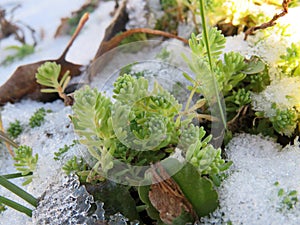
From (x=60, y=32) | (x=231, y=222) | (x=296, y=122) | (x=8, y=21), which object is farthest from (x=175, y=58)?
(x=8, y=21)

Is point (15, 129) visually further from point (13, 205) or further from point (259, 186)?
A: point (259, 186)

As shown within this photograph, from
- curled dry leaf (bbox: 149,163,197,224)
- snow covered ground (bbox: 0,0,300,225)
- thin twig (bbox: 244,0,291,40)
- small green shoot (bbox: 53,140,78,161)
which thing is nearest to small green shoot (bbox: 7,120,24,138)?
snow covered ground (bbox: 0,0,300,225)

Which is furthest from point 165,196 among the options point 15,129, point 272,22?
point 15,129

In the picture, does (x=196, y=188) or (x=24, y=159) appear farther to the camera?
(x=24, y=159)

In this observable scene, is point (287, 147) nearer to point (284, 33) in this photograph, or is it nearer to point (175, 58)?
point (284, 33)

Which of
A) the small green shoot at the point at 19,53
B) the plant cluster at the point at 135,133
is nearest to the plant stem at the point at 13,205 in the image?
the plant cluster at the point at 135,133

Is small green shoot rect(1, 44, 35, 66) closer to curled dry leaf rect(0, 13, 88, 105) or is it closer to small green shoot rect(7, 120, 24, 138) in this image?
curled dry leaf rect(0, 13, 88, 105)
